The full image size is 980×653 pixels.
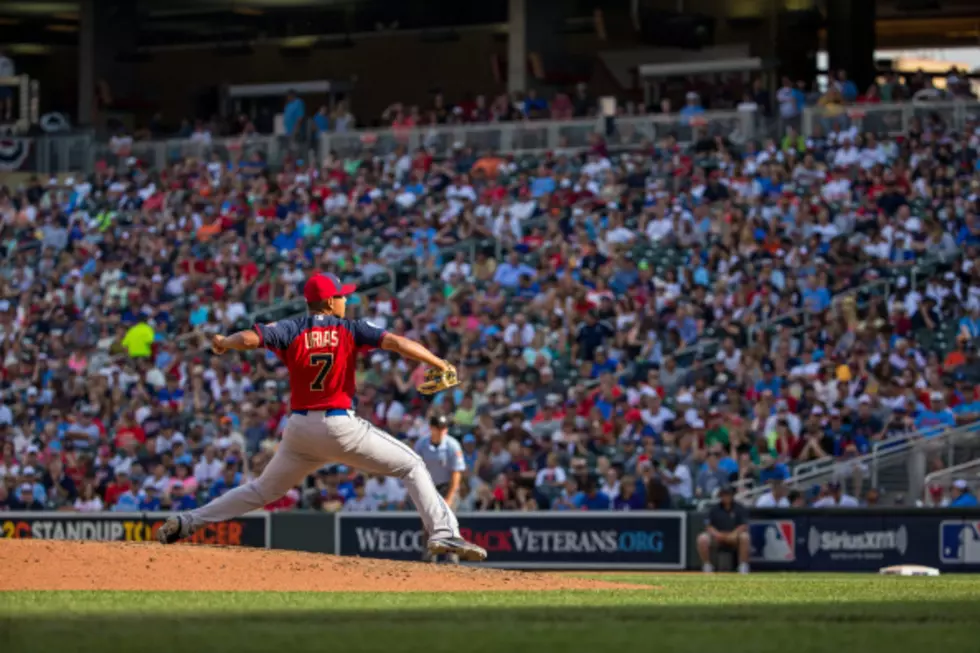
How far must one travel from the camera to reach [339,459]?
10922 millimetres

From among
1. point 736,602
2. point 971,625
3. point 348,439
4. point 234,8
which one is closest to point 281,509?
point 348,439

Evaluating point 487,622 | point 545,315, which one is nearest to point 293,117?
point 545,315

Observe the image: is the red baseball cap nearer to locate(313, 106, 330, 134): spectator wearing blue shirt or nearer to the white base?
the white base

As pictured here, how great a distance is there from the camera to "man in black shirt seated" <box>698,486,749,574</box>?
19.2m

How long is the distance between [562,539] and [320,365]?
1032cm

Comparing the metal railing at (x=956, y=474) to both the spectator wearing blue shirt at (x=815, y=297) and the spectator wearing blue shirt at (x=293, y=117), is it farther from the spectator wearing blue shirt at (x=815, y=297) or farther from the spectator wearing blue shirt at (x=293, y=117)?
the spectator wearing blue shirt at (x=293, y=117)

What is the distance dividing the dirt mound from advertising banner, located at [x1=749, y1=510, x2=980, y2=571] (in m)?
8.67

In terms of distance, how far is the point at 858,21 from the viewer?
37156mm

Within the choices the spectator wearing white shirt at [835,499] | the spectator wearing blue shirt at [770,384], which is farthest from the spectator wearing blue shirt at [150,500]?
the spectator wearing white shirt at [835,499]

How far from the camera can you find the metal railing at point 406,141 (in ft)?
96.9

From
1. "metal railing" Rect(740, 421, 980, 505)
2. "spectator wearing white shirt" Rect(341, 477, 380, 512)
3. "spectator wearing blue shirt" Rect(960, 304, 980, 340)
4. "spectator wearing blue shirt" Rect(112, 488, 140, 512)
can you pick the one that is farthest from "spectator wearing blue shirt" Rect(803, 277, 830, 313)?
"spectator wearing blue shirt" Rect(112, 488, 140, 512)

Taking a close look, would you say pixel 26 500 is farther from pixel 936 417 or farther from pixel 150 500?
pixel 936 417

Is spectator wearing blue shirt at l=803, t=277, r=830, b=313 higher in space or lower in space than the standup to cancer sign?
higher

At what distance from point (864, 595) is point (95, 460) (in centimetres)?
1695
